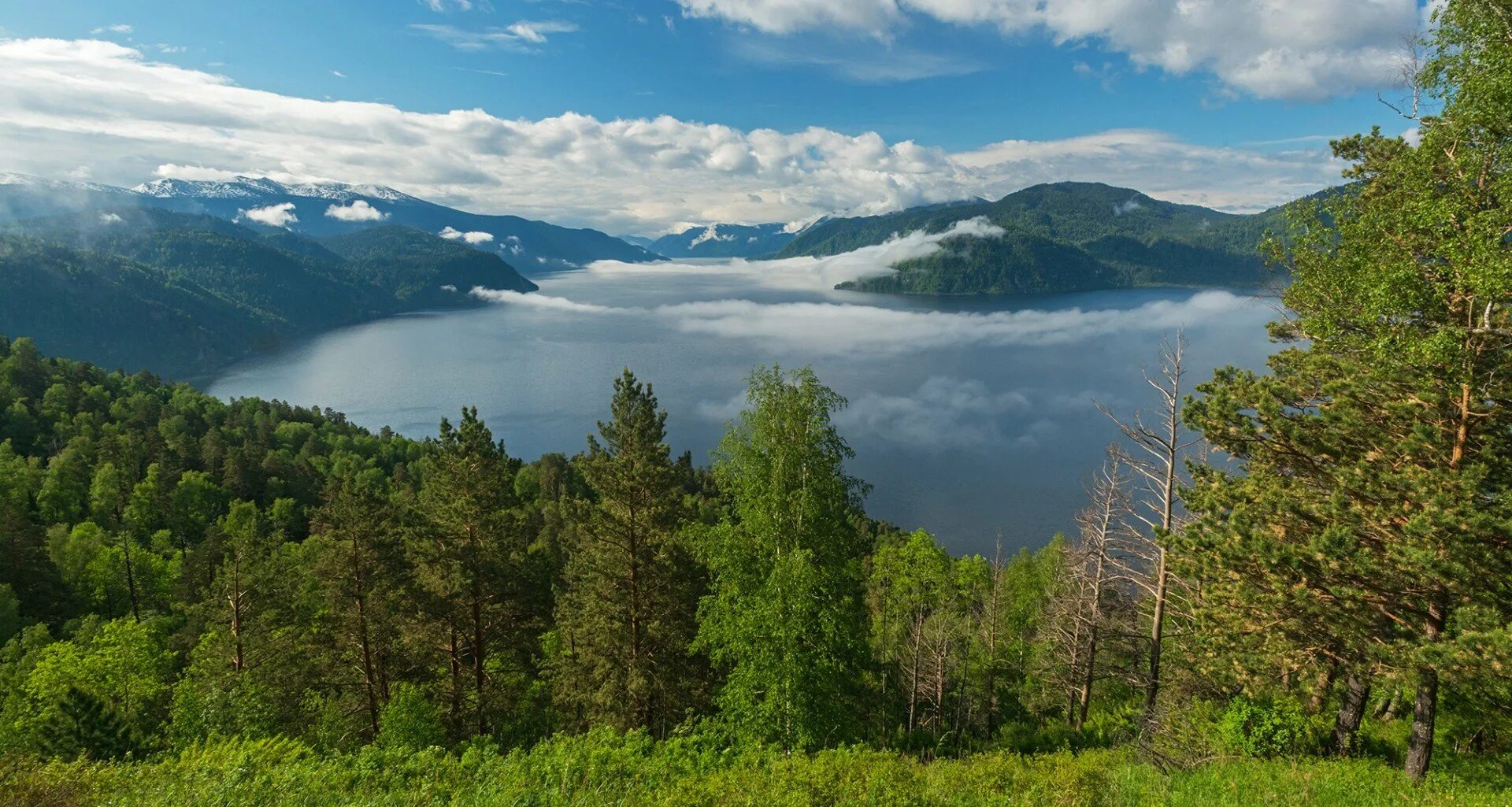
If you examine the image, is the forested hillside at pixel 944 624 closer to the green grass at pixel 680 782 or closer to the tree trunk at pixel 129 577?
the green grass at pixel 680 782

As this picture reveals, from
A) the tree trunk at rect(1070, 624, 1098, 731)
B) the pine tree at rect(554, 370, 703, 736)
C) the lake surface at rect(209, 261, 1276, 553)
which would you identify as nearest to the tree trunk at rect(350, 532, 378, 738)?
the pine tree at rect(554, 370, 703, 736)

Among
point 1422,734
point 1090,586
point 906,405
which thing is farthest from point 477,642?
point 906,405

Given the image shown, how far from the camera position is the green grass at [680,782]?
10047mm

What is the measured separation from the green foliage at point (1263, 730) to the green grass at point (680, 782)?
17.7 inches

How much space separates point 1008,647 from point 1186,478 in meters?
16.3

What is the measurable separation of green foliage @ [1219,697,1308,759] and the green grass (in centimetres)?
45

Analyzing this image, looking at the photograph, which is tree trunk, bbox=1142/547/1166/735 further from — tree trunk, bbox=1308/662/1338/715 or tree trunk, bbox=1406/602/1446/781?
tree trunk, bbox=1406/602/1446/781

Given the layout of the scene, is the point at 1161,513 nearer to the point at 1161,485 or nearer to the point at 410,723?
the point at 1161,485

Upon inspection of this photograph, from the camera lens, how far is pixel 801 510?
47.8 feet

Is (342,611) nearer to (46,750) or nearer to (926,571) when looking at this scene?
(46,750)

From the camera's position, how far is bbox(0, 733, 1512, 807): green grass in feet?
33.0

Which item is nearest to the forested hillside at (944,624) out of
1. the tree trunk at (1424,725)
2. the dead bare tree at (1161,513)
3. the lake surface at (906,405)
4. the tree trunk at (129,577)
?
the tree trunk at (1424,725)

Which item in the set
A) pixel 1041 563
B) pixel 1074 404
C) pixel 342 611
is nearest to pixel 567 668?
pixel 342 611

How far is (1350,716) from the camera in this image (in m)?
12.6
